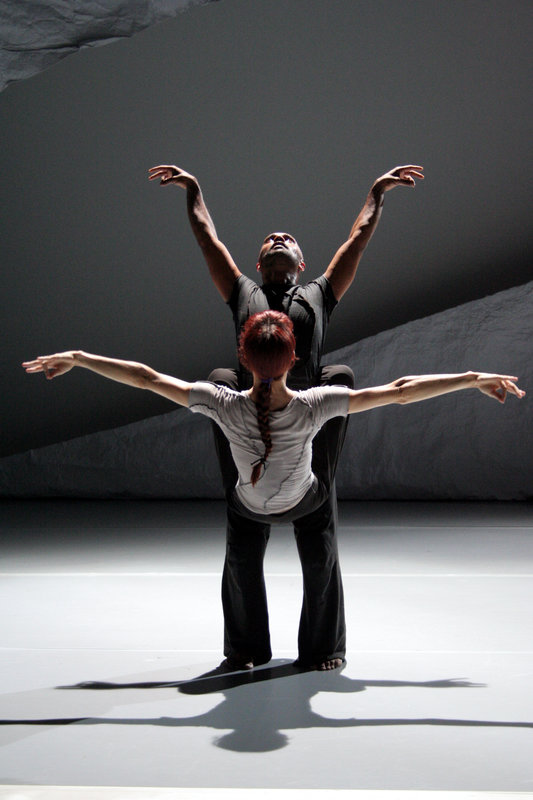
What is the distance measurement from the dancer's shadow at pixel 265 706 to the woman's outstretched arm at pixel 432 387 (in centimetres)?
62

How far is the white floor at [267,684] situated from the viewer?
61.2 inches

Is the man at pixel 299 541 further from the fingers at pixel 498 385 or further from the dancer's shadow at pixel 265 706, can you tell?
the fingers at pixel 498 385

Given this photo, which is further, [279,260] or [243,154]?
[243,154]

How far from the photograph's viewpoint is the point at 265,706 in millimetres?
1920

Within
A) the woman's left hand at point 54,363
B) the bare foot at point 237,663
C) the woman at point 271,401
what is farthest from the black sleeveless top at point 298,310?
the bare foot at point 237,663

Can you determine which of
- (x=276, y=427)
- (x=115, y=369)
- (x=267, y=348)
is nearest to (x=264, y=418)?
(x=276, y=427)

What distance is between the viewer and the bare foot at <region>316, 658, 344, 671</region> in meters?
2.19

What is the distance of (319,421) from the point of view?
1976 mm

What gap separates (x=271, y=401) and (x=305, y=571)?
49 cm

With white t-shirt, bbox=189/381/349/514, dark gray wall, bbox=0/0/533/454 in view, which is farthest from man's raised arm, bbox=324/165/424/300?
dark gray wall, bbox=0/0/533/454

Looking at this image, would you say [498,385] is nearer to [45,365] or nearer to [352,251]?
[352,251]

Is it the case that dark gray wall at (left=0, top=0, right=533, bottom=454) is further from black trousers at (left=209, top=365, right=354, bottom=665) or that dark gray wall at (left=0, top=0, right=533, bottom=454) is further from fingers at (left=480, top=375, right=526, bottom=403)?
fingers at (left=480, top=375, right=526, bottom=403)

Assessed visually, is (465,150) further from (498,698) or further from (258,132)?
(498,698)

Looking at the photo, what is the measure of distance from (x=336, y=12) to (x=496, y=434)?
285cm
